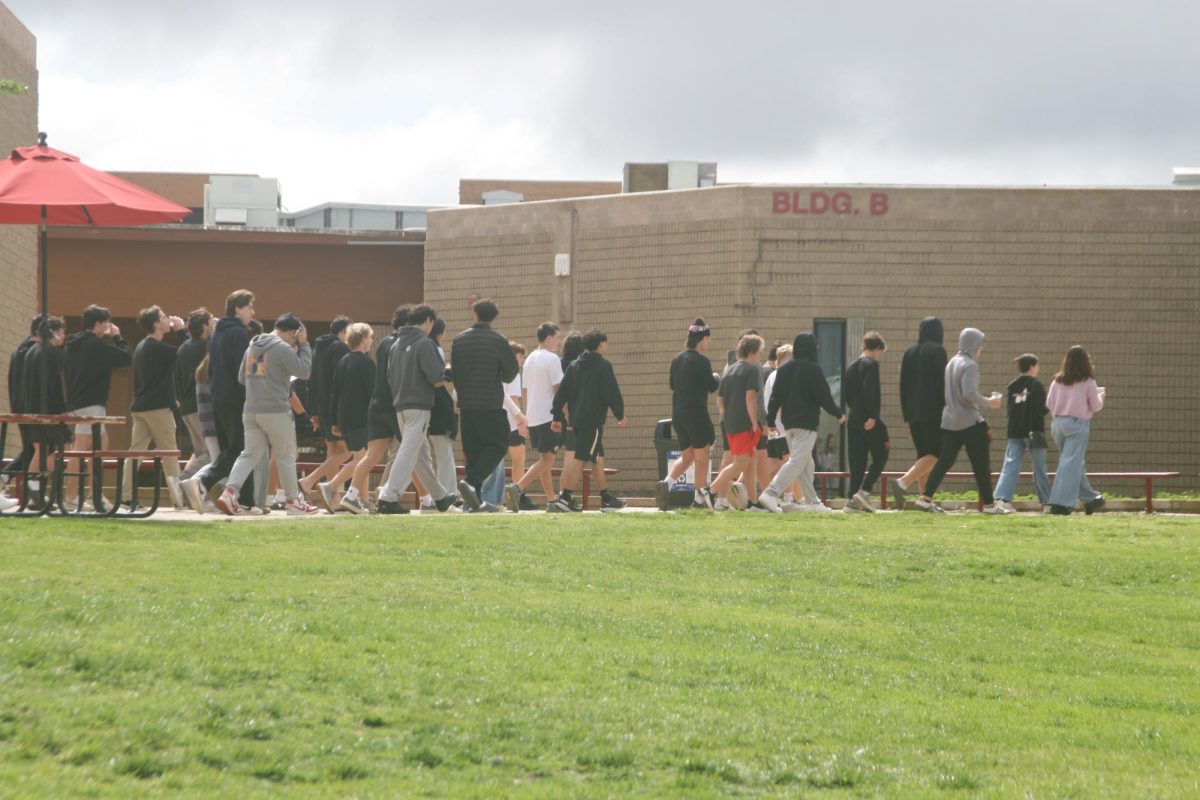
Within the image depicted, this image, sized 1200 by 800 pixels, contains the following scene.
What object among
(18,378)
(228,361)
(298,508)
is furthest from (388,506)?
(18,378)

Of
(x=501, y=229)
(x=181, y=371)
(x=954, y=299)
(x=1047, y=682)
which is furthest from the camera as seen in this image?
(x=501, y=229)

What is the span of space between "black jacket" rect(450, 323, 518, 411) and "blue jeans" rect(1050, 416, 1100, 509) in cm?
570

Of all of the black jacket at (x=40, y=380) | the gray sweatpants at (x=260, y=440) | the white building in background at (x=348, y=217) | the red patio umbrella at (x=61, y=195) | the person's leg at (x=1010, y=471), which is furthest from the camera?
the white building in background at (x=348, y=217)

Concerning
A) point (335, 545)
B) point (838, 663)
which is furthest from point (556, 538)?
point (838, 663)

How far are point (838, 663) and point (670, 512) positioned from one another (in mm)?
7600

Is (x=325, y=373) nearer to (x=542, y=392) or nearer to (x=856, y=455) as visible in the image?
(x=542, y=392)

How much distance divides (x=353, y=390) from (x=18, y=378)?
302 centimetres

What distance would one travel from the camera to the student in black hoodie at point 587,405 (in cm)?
1638

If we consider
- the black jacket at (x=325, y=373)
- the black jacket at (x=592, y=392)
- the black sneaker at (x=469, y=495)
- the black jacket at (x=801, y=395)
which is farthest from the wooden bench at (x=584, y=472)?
the black jacket at (x=801, y=395)

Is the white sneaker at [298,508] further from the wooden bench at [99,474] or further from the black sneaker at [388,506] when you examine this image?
the wooden bench at [99,474]

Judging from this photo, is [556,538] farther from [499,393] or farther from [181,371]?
[181,371]

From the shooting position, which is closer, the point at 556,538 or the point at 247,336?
the point at 556,538

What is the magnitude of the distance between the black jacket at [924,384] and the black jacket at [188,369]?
683 centimetres

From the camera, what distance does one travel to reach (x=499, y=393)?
51.6 ft
